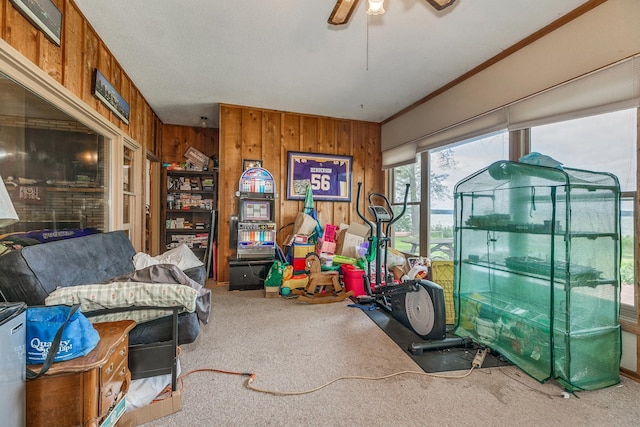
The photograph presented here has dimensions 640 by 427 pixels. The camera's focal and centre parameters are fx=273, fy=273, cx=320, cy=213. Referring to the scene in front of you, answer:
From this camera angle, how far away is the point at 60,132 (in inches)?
87.0

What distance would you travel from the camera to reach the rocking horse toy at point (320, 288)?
3.28 m

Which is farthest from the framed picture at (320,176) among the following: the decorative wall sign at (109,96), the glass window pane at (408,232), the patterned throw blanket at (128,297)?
the patterned throw blanket at (128,297)

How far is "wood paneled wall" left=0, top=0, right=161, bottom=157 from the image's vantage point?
5.05ft

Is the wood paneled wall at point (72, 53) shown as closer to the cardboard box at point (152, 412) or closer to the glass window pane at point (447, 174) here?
the cardboard box at point (152, 412)

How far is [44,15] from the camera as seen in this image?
171 cm

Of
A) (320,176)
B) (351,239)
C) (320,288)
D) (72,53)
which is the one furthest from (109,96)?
(351,239)

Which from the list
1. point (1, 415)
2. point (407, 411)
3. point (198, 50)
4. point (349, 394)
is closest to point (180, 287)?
point (1, 415)

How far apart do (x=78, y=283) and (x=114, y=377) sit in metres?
0.88

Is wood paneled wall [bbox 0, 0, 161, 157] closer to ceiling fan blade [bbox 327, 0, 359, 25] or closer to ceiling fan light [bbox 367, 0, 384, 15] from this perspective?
ceiling fan blade [bbox 327, 0, 359, 25]

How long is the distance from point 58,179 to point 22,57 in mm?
1026

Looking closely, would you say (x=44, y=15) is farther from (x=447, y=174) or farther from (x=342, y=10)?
(x=447, y=174)

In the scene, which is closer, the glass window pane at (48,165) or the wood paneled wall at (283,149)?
the glass window pane at (48,165)

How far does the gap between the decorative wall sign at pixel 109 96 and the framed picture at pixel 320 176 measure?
7.18ft

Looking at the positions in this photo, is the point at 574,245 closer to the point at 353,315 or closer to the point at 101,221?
the point at 353,315
